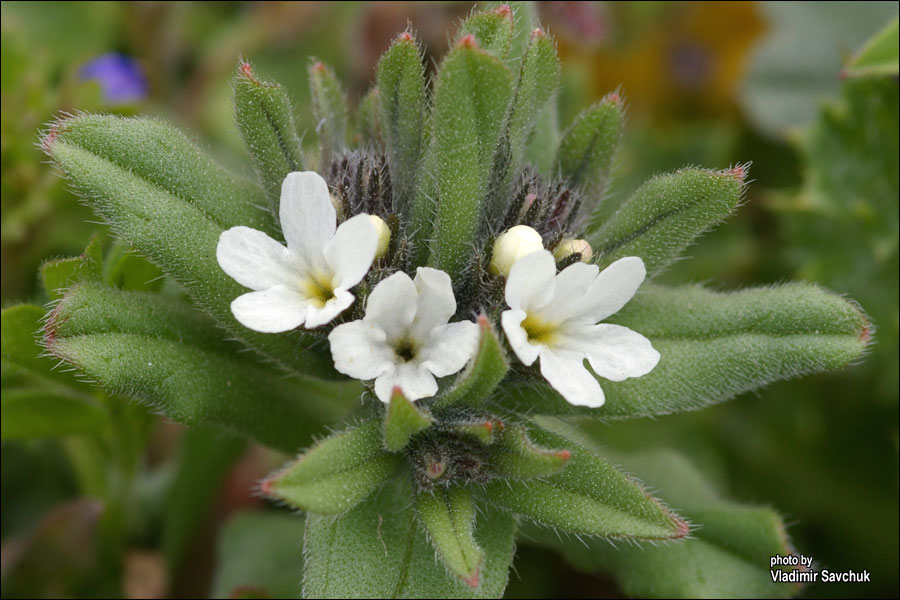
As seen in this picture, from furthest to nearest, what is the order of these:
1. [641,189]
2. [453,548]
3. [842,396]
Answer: [842,396], [641,189], [453,548]

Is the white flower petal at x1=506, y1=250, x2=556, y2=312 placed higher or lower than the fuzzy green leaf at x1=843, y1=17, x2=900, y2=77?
lower

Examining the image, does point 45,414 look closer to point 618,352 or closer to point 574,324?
point 574,324

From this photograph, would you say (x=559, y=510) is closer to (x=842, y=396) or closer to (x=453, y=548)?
(x=453, y=548)

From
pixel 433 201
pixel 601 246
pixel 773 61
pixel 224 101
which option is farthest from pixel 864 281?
pixel 224 101

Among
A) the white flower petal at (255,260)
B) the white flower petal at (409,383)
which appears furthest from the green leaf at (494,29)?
the white flower petal at (409,383)

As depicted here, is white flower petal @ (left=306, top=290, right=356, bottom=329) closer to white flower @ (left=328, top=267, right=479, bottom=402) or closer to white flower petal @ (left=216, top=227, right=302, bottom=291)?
white flower @ (left=328, top=267, right=479, bottom=402)

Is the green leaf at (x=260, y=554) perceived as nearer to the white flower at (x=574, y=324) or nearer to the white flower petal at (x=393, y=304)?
the white flower petal at (x=393, y=304)

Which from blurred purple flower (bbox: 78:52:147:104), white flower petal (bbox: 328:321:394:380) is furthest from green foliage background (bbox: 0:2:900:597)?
white flower petal (bbox: 328:321:394:380)

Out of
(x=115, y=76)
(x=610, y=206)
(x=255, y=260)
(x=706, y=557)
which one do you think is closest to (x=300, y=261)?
(x=255, y=260)
